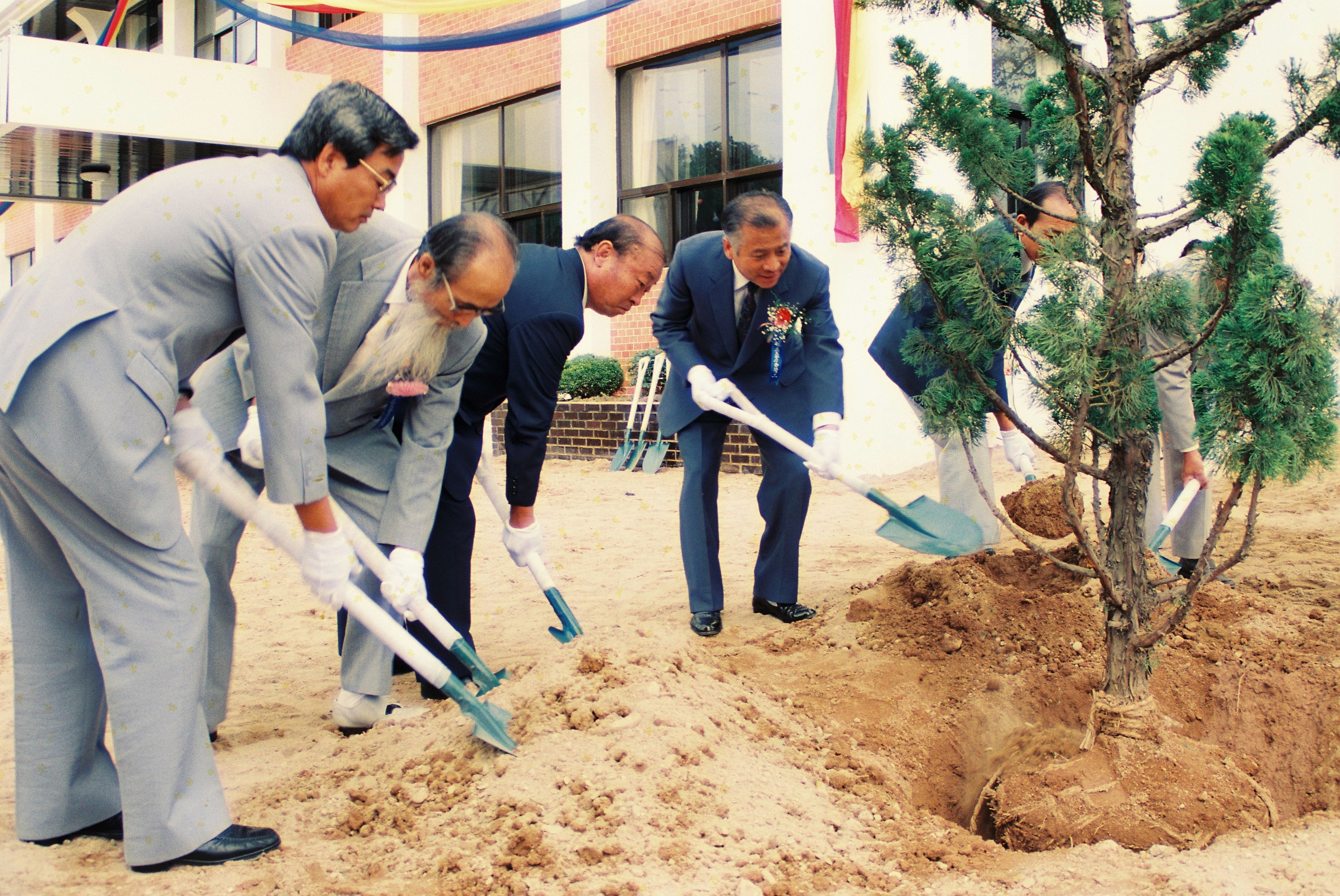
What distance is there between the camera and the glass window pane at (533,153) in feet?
34.8

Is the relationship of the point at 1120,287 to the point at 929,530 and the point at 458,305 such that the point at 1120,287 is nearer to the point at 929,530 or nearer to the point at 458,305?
the point at 929,530

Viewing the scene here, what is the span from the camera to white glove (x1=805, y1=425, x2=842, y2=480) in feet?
10.9

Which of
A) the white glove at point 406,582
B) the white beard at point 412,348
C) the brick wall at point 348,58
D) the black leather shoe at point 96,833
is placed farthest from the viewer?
the brick wall at point 348,58

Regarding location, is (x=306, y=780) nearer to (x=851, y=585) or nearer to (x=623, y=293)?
(x=623, y=293)

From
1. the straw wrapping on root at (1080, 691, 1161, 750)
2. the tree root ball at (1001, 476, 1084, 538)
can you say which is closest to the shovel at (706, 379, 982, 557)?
the tree root ball at (1001, 476, 1084, 538)

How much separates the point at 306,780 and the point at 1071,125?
2519 mm

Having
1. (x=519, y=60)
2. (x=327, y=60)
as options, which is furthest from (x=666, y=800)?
(x=327, y=60)

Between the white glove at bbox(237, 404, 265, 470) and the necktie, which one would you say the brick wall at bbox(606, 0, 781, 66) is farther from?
the white glove at bbox(237, 404, 265, 470)

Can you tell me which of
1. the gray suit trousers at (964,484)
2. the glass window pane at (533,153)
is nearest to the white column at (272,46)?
the glass window pane at (533,153)

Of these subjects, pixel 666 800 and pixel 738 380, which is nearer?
pixel 666 800

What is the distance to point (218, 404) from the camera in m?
2.66

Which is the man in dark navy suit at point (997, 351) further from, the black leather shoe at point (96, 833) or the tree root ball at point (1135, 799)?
the black leather shoe at point (96, 833)

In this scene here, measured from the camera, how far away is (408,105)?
1194cm

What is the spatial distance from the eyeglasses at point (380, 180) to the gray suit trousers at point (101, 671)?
2.68 ft
